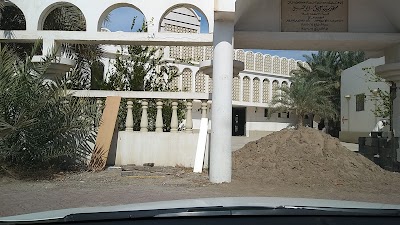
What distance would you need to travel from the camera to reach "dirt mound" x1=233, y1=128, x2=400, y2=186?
30.3 feet

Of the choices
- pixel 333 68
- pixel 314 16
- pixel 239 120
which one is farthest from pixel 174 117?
pixel 333 68

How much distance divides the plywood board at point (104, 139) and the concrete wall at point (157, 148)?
42cm

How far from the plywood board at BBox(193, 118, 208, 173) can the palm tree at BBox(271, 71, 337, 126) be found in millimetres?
23362

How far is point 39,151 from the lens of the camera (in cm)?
867

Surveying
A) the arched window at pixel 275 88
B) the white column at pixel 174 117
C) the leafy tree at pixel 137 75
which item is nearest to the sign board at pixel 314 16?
the white column at pixel 174 117

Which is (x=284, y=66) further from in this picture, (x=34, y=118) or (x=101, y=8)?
(x=34, y=118)

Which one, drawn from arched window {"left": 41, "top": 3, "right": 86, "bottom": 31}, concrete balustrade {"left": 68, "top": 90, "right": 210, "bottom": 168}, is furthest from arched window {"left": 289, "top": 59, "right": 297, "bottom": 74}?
concrete balustrade {"left": 68, "top": 90, "right": 210, "bottom": 168}

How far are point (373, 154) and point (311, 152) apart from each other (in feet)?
8.93

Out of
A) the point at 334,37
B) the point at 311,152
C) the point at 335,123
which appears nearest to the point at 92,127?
the point at 311,152

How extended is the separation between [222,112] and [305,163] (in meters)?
2.39

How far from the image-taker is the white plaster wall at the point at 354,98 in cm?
2586

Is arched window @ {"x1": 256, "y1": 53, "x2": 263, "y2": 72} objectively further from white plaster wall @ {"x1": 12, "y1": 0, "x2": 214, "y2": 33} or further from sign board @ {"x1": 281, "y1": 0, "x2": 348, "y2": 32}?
white plaster wall @ {"x1": 12, "y1": 0, "x2": 214, "y2": 33}

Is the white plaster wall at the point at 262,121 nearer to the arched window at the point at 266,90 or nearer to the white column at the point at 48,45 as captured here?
the arched window at the point at 266,90

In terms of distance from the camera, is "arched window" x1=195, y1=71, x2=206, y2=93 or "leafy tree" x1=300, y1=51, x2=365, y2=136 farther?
"leafy tree" x1=300, y1=51, x2=365, y2=136
